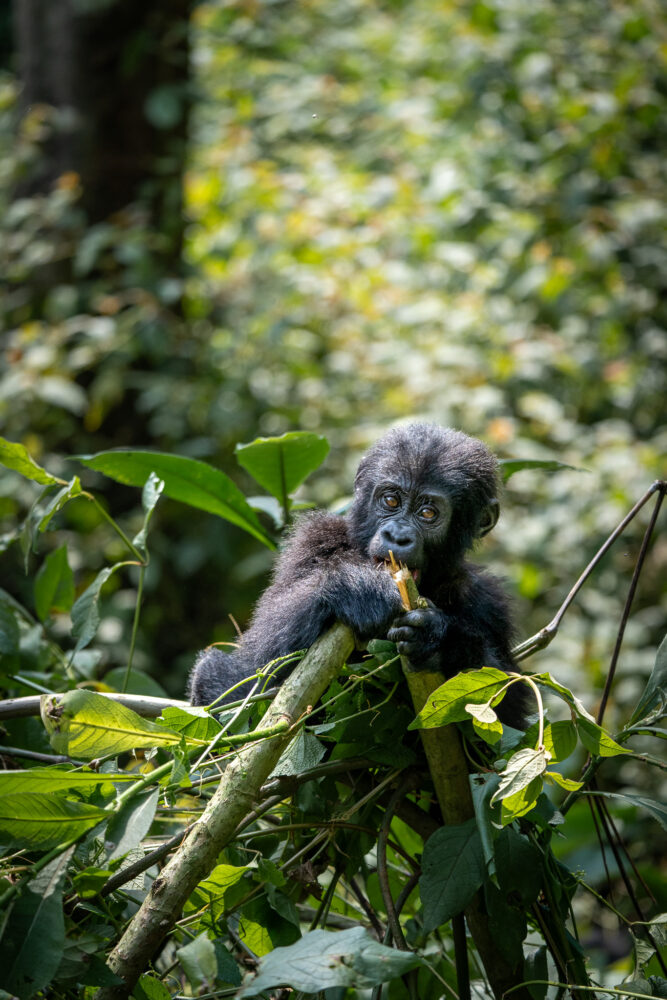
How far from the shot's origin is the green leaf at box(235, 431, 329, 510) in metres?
2.35

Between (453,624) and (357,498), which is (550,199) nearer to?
(357,498)

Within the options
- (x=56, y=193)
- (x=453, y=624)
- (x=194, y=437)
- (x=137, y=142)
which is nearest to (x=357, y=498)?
(x=453, y=624)

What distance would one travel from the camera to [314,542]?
8.59ft

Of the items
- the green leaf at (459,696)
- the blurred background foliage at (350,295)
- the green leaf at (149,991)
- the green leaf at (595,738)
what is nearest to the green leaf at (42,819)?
the green leaf at (149,991)

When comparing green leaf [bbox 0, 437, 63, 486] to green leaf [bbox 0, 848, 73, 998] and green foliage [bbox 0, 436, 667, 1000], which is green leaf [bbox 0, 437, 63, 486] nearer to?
green foliage [bbox 0, 436, 667, 1000]

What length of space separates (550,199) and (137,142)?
2.77 meters

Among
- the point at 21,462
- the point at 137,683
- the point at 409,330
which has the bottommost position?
the point at 409,330

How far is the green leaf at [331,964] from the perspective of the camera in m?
1.24

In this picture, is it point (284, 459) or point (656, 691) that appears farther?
point (284, 459)

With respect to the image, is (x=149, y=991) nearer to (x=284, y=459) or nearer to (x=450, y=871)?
(x=450, y=871)

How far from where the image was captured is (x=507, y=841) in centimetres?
159

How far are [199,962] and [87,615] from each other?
2.94 ft

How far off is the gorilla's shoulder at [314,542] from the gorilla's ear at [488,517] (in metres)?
0.41

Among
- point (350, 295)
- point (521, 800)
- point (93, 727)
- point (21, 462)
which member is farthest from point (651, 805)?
point (350, 295)
